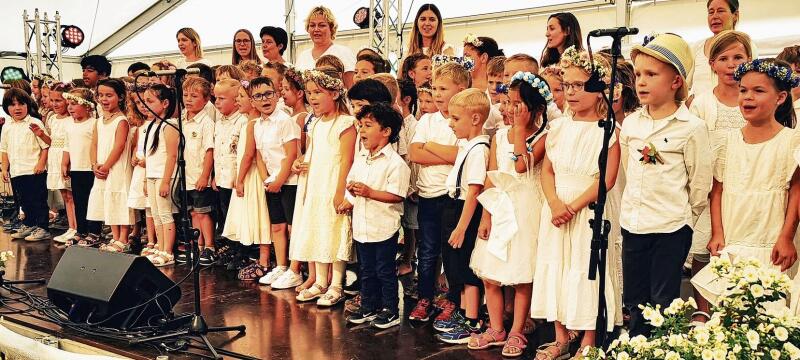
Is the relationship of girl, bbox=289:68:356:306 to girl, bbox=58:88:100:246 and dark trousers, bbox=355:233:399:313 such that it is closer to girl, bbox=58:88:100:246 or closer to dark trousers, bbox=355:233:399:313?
dark trousers, bbox=355:233:399:313

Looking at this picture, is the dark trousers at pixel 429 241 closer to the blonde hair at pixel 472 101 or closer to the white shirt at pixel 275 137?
the blonde hair at pixel 472 101

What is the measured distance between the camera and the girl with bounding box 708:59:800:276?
3.04 m

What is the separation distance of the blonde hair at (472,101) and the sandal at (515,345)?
103 cm

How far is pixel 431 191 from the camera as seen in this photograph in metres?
4.03

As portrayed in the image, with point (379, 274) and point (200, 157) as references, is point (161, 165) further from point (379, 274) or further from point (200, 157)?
point (379, 274)

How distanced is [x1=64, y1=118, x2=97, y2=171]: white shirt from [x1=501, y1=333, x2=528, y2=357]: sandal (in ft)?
13.9

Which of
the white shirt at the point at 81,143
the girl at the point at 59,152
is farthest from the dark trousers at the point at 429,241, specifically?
the girl at the point at 59,152

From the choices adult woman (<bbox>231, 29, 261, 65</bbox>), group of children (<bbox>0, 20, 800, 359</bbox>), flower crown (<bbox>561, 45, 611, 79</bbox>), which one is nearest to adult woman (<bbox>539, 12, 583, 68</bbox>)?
group of children (<bbox>0, 20, 800, 359</bbox>)

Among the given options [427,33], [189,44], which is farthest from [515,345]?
[189,44]

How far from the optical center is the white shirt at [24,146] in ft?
22.9

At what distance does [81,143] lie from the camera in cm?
638

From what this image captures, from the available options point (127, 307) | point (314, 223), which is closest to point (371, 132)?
point (314, 223)

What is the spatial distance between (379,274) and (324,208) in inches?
23.4

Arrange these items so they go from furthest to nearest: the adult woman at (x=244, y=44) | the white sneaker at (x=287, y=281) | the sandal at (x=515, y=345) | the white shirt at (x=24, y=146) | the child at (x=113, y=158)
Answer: the white shirt at (x=24, y=146), the adult woman at (x=244, y=44), the child at (x=113, y=158), the white sneaker at (x=287, y=281), the sandal at (x=515, y=345)
